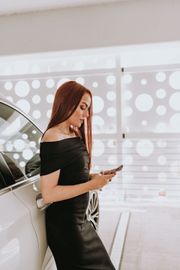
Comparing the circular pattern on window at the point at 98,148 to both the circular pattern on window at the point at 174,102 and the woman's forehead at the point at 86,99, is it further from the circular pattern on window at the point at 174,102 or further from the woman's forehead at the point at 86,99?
the woman's forehead at the point at 86,99

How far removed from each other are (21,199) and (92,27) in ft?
8.76

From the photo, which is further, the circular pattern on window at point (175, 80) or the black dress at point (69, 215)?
the circular pattern on window at point (175, 80)

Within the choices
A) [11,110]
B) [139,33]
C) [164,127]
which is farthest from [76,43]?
[11,110]

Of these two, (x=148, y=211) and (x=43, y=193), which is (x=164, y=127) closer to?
(x=148, y=211)

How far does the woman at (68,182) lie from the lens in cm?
148

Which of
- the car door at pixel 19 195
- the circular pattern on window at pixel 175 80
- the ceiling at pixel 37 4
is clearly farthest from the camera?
the circular pattern on window at pixel 175 80

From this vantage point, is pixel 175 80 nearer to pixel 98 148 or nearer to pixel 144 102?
pixel 144 102

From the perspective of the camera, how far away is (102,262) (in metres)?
1.65

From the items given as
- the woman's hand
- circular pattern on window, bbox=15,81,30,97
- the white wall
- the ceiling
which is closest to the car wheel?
the woman's hand

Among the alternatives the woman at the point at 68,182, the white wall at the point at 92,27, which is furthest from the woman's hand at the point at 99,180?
the white wall at the point at 92,27

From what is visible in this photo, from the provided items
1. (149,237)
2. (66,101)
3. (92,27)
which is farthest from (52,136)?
(92,27)

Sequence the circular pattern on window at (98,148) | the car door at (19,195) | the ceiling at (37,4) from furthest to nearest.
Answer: the circular pattern on window at (98,148), the ceiling at (37,4), the car door at (19,195)

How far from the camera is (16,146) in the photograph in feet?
6.35

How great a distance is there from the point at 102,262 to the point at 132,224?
6.18 ft
